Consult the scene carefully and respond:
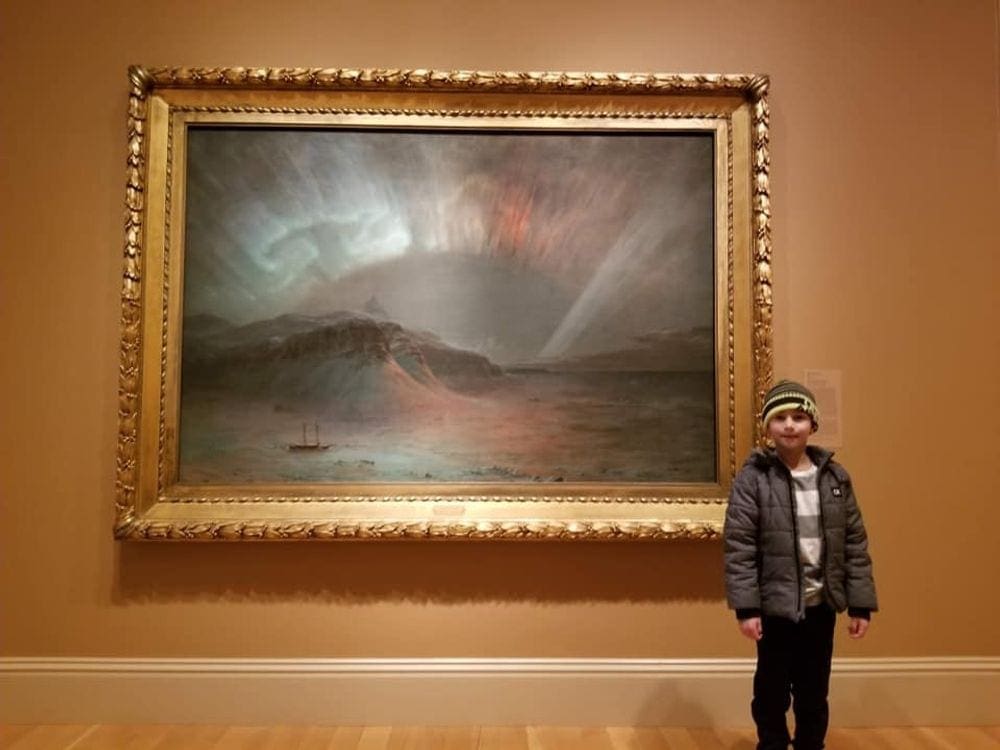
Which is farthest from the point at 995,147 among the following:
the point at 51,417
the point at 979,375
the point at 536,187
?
the point at 51,417

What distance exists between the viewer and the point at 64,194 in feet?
10.3

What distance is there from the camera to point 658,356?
311 cm

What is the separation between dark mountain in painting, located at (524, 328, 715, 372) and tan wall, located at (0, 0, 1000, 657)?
384 mm

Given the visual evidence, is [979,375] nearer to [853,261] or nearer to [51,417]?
[853,261]

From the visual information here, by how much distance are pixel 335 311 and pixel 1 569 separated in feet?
6.17

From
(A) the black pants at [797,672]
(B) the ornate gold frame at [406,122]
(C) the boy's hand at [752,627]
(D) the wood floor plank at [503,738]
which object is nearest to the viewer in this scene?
(C) the boy's hand at [752,627]

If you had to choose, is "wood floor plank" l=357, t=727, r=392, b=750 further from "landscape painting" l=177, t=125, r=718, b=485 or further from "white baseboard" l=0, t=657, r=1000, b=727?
"landscape painting" l=177, t=125, r=718, b=485

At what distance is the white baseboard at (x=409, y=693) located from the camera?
3.02 metres

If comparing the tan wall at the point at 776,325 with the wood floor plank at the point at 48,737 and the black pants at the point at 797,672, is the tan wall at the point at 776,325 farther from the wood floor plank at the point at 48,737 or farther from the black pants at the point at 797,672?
the black pants at the point at 797,672

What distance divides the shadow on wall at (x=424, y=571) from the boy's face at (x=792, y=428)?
824 millimetres

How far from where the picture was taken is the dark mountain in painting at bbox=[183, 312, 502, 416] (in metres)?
3.07

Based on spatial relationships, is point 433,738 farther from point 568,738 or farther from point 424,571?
point 424,571

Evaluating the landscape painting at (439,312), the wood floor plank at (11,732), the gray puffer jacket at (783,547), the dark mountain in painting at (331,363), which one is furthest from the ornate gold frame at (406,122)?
the wood floor plank at (11,732)

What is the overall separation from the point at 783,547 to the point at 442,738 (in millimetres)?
1626
